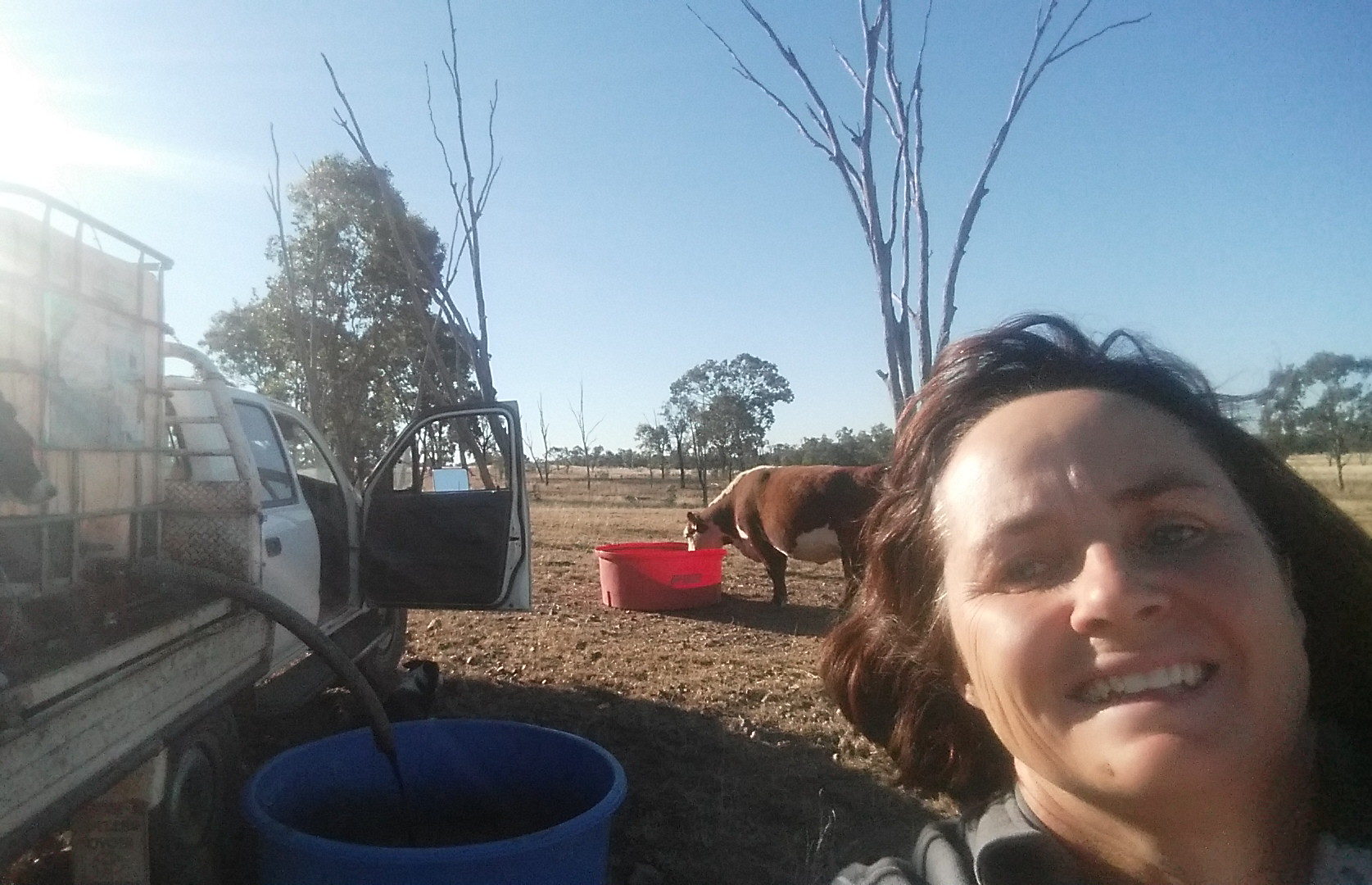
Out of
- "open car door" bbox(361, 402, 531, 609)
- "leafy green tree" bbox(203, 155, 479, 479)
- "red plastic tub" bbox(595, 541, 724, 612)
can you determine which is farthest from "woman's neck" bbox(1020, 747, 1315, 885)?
"leafy green tree" bbox(203, 155, 479, 479)

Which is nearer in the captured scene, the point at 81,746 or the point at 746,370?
the point at 81,746

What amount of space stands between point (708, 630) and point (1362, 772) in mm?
6127

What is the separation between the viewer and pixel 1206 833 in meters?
1.01

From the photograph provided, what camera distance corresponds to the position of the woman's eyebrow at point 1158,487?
1040 mm

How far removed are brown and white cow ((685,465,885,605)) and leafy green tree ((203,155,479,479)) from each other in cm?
601

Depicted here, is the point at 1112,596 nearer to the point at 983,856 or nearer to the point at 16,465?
the point at 983,856

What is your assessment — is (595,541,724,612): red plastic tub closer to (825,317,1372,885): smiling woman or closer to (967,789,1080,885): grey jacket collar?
(825,317,1372,885): smiling woman

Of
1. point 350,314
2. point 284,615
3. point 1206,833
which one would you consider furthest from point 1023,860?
point 350,314

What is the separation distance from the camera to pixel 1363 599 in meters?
1.24

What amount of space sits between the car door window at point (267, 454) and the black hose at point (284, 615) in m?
1.33

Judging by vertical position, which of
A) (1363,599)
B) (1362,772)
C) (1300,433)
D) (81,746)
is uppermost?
(1300,433)

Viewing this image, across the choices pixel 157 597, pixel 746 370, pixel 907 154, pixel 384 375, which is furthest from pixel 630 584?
pixel 746 370

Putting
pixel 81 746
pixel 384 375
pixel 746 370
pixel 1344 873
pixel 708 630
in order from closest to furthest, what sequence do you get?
pixel 1344 873, pixel 81 746, pixel 708 630, pixel 384 375, pixel 746 370

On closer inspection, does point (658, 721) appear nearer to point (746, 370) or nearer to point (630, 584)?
point (630, 584)
